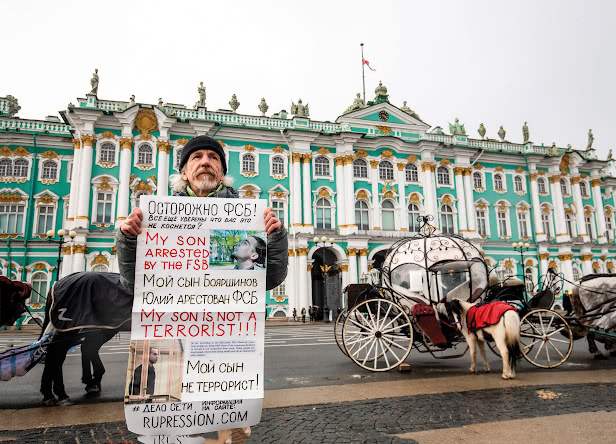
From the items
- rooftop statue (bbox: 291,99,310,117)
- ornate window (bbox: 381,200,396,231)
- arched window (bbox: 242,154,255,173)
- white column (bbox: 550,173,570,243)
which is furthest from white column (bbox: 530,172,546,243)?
arched window (bbox: 242,154,255,173)

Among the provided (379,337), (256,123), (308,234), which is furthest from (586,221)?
(379,337)

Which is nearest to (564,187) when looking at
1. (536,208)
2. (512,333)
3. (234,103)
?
(536,208)

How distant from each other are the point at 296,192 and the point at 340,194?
3.35m

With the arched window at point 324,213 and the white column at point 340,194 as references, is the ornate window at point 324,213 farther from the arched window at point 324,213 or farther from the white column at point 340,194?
the white column at point 340,194

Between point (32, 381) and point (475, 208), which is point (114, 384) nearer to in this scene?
point (32, 381)

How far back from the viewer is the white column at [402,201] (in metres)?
31.8

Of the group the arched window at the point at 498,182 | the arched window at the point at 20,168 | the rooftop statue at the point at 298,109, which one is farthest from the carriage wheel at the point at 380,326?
the arched window at the point at 498,182

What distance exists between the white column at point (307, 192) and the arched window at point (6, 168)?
19.6 meters

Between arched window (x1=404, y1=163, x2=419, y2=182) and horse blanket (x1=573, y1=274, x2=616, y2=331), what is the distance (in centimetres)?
2505

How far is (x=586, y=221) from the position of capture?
126ft

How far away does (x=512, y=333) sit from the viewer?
654 centimetres

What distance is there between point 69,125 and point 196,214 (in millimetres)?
30536

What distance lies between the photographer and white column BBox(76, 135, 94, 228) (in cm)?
2600

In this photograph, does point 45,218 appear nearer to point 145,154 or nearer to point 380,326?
point 145,154
